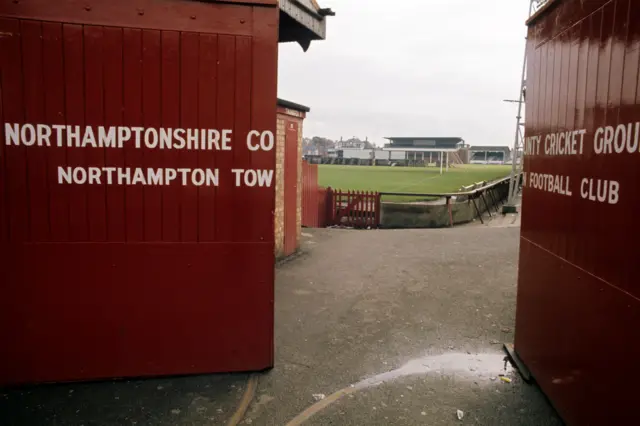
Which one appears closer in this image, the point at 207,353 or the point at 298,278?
the point at 207,353

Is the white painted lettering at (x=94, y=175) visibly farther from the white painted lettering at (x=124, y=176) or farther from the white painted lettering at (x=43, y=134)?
the white painted lettering at (x=43, y=134)

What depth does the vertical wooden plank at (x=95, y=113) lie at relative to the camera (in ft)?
13.3

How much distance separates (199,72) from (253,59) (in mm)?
469

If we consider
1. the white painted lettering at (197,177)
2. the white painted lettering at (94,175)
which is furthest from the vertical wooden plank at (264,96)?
the white painted lettering at (94,175)

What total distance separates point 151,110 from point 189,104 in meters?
0.31

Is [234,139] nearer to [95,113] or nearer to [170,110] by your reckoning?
[170,110]

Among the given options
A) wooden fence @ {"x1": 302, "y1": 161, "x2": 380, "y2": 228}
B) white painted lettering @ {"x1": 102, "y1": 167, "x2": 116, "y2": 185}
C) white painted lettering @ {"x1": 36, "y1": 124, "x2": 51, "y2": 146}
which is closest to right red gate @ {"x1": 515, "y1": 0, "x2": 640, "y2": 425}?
white painted lettering @ {"x1": 102, "y1": 167, "x2": 116, "y2": 185}

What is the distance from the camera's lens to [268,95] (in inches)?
171

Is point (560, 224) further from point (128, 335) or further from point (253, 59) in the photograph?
point (128, 335)

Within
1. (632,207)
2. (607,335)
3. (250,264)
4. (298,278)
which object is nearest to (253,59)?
(250,264)

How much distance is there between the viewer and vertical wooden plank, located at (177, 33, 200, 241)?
13.8 ft

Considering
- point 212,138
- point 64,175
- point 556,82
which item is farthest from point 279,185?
point 556,82

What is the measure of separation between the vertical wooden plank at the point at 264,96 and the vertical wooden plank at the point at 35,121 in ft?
5.54

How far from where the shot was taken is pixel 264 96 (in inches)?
171
